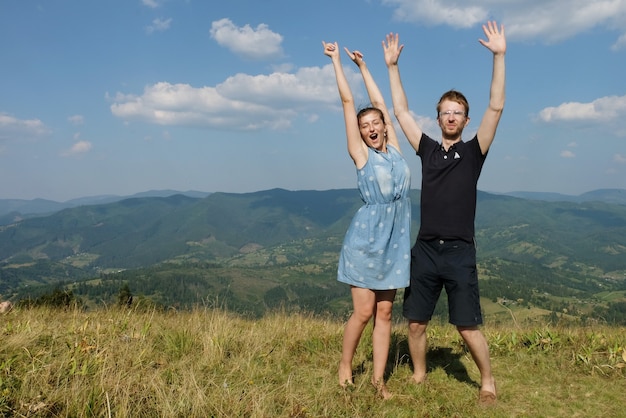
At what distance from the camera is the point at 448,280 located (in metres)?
3.85

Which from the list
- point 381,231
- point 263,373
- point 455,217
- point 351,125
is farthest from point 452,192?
point 263,373

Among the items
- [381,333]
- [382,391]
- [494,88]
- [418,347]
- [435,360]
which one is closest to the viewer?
[494,88]

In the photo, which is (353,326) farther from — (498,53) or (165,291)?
(165,291)

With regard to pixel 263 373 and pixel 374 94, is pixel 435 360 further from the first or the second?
pixel 374 94

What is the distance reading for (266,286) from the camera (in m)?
180

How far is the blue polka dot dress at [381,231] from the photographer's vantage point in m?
3.82

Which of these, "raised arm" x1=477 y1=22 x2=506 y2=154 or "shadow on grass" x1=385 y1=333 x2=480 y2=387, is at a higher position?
"raised arm" x1=477 y1=22 x2=506 y2=154

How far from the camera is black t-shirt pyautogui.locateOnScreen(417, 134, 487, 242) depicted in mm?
3779

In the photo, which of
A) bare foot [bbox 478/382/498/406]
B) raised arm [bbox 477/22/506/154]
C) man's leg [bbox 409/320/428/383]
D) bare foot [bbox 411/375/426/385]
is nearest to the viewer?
raised arm [bbox 477/22/506/154]

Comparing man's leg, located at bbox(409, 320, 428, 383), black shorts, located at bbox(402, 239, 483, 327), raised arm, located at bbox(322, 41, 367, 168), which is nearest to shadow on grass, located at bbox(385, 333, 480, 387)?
man's leg, located at bbox(409, 320, 428, 383)

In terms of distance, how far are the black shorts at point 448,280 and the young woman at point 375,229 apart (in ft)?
0.57

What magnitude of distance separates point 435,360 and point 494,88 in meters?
3.47

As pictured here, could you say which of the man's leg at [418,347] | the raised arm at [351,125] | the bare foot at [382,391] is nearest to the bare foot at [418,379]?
the man's leg at [418,347]

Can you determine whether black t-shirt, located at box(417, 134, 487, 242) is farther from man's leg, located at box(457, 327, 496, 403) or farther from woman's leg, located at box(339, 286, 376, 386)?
man's leg, located at box(457, 327, 496, 403)
